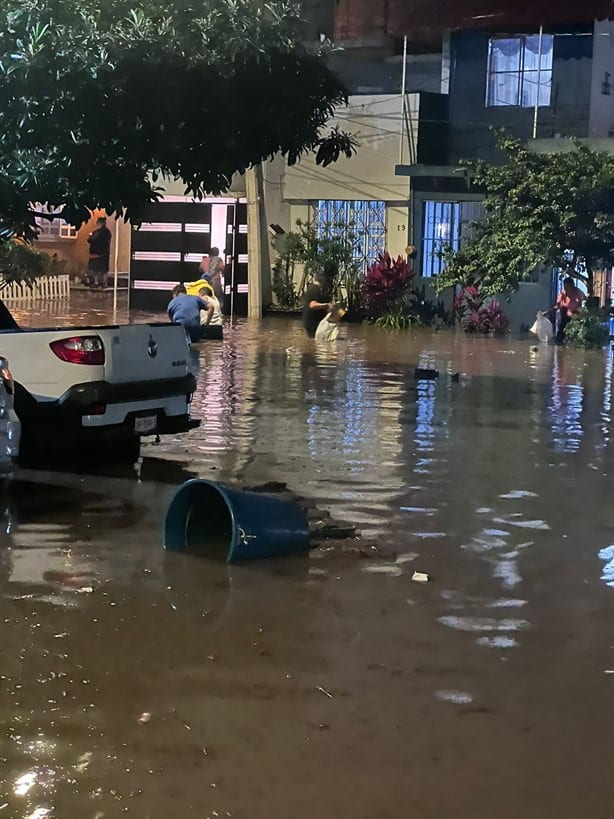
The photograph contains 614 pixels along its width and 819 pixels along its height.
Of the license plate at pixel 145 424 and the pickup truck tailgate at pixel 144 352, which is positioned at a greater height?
the pickup truck tailgate at pixel 144 352

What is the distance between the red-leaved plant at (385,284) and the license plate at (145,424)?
19.3 meters

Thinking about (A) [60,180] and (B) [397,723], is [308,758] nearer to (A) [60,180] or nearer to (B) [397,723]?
(B) [397,723]

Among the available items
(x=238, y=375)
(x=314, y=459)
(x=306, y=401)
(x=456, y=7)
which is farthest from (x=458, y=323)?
(x=314, y=459)

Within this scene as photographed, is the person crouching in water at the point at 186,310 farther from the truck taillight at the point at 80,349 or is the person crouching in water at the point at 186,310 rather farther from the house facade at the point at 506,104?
the truck taillight at the point at 80,349

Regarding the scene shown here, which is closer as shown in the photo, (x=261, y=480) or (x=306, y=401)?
(x=261, y=480)

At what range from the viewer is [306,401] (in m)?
14.9

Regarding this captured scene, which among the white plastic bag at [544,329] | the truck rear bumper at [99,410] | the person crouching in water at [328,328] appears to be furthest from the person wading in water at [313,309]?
the truck rear bumper at [99,410]

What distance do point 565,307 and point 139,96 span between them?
15469mm

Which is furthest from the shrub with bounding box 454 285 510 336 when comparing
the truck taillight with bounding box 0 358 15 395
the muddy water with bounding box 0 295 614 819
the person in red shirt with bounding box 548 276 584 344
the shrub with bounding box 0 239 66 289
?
the truck taillight with bounding box 0 358 15 395

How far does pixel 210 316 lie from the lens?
2442 cm

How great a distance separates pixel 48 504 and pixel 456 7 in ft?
75.5

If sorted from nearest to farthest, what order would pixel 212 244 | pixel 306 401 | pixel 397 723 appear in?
1. pixel 397 723
2. pixel 306 401
3. pixel 212 244

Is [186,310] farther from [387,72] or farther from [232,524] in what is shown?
[387,72]

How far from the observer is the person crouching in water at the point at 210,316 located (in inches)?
928
